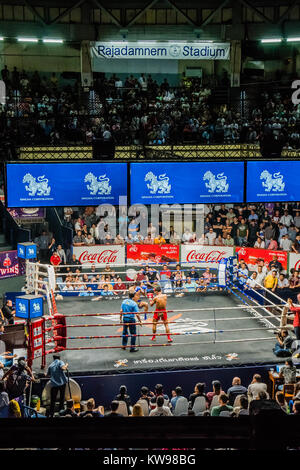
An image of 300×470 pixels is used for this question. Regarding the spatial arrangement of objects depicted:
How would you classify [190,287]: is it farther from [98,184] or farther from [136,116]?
[136,116]

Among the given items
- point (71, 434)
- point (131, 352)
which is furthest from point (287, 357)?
point (71, 434)

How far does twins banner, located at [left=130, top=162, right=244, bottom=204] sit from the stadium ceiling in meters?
12.4

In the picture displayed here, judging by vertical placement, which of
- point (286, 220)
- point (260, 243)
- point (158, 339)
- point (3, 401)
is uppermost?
point (286, 220)

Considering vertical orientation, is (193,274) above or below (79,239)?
below

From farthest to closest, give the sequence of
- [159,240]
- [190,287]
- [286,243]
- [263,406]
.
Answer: [159,240] → [286,243] → [190,287] → [263,406]

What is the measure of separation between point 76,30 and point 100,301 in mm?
12748

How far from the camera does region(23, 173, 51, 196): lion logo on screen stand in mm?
11702

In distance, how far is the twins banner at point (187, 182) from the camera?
476 inches

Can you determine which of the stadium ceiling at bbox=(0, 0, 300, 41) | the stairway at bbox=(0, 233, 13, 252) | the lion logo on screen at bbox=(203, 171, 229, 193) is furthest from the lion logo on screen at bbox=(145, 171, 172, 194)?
the stadium ceiling at bbox=(0, 0, 300, 41)

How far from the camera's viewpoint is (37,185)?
11750 millimetres

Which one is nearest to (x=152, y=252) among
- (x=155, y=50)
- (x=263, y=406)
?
(x=155, y=50)

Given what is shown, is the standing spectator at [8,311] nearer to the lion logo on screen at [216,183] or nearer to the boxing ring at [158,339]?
the boxing ring at [158,339]

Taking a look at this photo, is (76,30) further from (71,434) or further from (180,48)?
(71,434)

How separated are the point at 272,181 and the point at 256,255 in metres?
5.09
